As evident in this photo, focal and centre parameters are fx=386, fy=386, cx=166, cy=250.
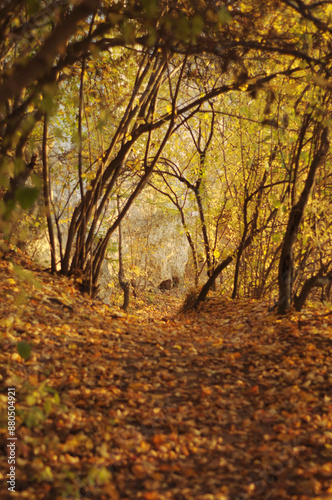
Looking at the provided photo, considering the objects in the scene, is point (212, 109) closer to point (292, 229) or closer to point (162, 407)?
point (292, 229)

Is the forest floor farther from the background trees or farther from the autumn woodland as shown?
the background trees

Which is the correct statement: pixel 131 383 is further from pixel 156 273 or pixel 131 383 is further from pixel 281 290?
pixel 156 273

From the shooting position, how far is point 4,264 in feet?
14.8

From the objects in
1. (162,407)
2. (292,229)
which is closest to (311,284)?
(292,229)

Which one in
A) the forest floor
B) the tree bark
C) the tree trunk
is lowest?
the forest floor

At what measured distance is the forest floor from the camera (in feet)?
5.75

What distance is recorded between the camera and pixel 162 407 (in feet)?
7.98

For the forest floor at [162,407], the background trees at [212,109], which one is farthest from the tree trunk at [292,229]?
the forest floor at [162,407]

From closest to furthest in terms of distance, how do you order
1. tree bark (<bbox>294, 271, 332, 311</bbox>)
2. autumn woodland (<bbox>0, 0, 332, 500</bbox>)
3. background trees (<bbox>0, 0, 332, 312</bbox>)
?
autumn woodland (<bbox>0, 0, 332, 500</bbox>), background trees (<bbox>0, 0, 332, 312</bbox>), tree bark (<bbox>294, 271, 332, 311</bbox>)

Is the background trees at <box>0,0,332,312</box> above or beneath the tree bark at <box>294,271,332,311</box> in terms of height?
above

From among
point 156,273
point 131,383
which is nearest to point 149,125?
point 131,383

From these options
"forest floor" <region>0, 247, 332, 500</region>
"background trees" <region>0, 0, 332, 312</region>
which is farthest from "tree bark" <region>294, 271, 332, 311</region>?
"forest floor" <region>0, 247, 332, 500</region>

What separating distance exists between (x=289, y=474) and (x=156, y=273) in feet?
35.6

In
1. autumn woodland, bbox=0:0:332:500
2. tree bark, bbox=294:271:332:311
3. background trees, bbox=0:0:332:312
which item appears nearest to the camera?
autumn woodland, bbox=0:0:332:500
